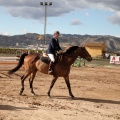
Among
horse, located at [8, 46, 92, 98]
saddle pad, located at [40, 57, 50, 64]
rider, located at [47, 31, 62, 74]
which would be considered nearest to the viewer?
rider, located at [47, 31, 62, 74]

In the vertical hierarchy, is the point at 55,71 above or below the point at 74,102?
above

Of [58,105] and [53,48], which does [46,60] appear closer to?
[53,48]

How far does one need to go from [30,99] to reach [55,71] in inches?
66.1

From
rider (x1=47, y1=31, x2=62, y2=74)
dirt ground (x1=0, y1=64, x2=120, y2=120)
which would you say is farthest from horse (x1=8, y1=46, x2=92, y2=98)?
dirt ground (x1=0, y1=64, x2=120, y2=120)

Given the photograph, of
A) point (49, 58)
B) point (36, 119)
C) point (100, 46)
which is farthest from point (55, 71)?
point (100, 46)

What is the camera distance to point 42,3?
170ft

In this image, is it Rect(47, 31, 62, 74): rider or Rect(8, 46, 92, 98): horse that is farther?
Rect(8, 46, 92, 98): horse

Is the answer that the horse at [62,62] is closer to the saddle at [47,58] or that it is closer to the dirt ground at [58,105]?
the saddle at [47,58]

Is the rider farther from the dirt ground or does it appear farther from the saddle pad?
the dirt ground

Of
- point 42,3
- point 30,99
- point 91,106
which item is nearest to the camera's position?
point 91,106

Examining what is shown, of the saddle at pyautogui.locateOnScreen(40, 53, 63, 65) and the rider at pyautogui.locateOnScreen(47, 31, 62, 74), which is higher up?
the rider at pyautogui.locateOnScreen(47, 31, 62, 74)

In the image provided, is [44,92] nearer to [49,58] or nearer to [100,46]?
[49,58]

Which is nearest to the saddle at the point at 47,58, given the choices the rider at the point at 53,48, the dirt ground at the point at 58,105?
the rider at the point at 53,48

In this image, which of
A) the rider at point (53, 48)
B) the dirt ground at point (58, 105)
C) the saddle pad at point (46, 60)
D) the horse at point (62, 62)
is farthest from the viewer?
the saddle pad at point (46, 60)
